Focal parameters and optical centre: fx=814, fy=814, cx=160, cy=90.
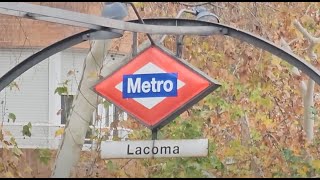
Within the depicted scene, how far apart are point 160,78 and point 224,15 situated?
17.5ft

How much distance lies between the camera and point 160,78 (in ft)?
18.9

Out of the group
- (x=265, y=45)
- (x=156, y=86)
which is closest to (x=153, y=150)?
(x=156, y=86)

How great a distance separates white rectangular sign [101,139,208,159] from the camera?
571 cm

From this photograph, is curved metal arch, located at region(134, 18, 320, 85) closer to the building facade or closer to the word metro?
the word metro

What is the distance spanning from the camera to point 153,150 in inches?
225

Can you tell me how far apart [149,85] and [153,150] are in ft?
1.53

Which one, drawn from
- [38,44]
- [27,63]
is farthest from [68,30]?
[27,63]

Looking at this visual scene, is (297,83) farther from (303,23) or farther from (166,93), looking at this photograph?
(166,93)

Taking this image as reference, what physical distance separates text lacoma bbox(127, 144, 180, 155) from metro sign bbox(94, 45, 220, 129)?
9.1 inches

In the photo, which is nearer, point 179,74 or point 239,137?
point 179,74

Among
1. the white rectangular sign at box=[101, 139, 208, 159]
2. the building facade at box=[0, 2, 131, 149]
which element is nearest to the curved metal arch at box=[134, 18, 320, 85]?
the white rectangular sign at box=[101, 139, 208, 159]

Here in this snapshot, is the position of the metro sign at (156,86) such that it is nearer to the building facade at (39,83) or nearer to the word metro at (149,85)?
the word metro at (149,85)

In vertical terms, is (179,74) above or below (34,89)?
below

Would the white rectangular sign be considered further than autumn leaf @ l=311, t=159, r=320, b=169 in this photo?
No
